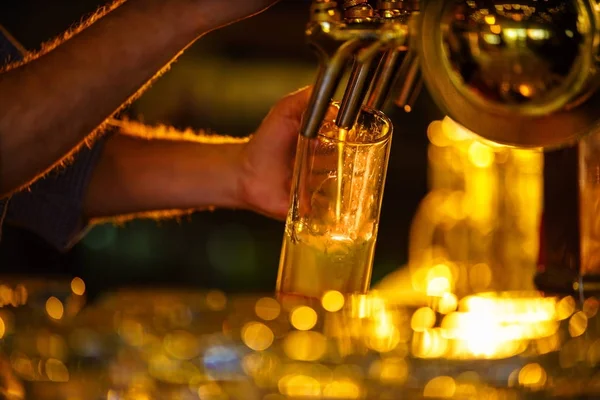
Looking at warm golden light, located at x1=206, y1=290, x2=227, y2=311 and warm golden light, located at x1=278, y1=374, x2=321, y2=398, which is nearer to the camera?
warm golden light, located at x1=278, y1=374, x2=321, y2=398

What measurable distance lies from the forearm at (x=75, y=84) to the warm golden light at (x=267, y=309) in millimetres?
452

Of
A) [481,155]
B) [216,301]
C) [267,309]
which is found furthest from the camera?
[481,155]

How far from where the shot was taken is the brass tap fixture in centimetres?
55

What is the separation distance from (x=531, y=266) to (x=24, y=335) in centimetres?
127

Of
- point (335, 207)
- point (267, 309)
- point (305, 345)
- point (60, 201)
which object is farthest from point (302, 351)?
point (60, 201)

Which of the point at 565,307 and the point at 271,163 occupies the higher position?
the point at 271,163

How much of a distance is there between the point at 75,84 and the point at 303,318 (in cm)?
49

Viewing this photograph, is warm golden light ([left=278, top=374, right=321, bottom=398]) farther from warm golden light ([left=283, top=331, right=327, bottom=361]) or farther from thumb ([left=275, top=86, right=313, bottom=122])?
thumb ([left=275, top=86, right=313, bottom=122])

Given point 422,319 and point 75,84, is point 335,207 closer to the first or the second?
point 75,84

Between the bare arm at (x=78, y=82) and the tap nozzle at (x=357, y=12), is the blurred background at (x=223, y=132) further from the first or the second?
the tap nozzle at (x=357, y=12)

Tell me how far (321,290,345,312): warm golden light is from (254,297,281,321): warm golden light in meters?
0.22

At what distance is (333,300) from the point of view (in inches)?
35.9

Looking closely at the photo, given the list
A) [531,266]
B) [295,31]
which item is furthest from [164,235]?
[531,266]

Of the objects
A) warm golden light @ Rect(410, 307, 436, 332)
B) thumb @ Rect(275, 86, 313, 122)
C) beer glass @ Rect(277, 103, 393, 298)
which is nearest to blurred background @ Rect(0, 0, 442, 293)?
warm golden light @ Rect(410, 307, 436, 332)
